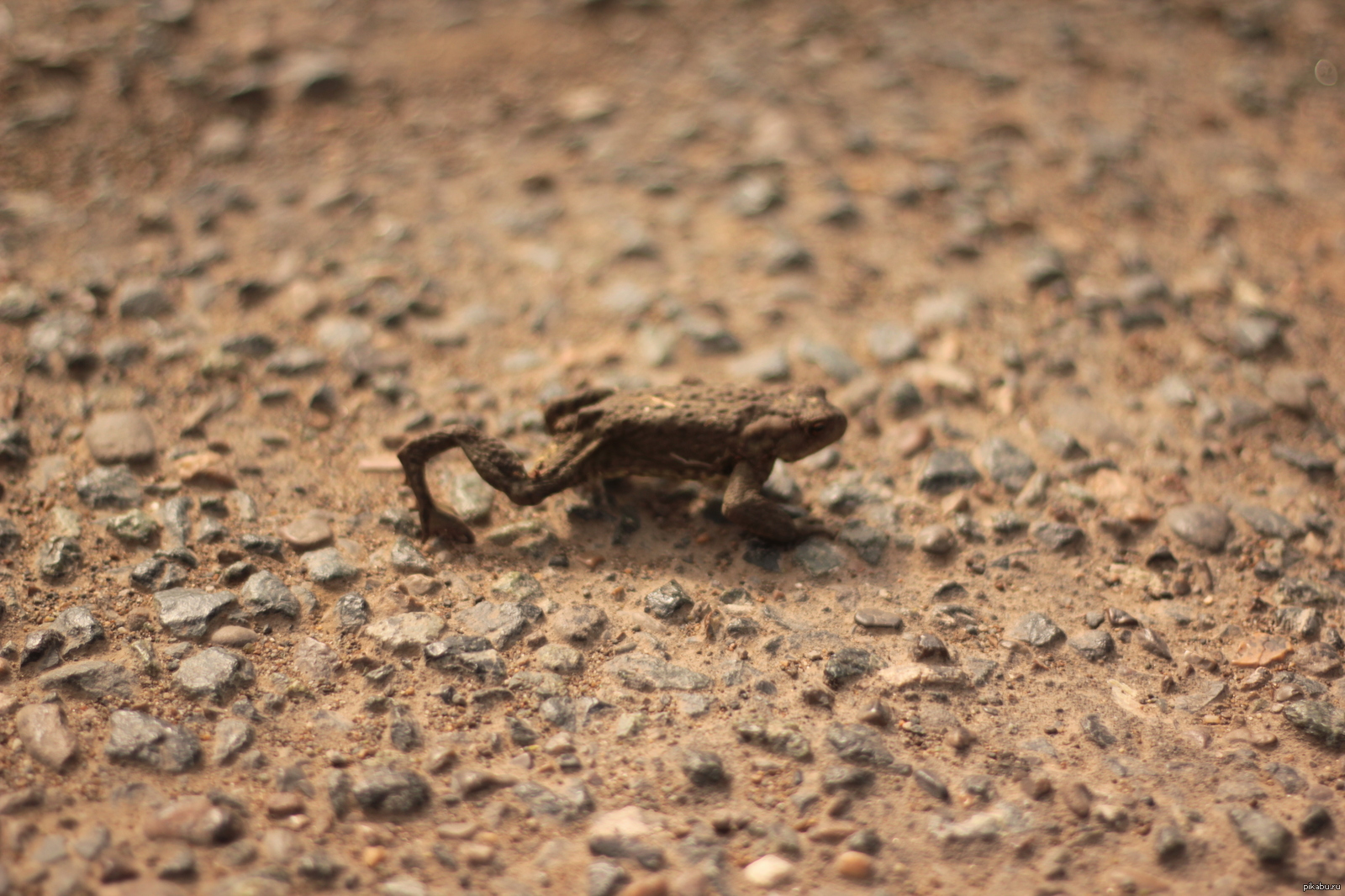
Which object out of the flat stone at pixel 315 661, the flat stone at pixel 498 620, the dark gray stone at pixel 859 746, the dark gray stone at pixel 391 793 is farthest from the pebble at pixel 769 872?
the flat stone at pixel 315 661

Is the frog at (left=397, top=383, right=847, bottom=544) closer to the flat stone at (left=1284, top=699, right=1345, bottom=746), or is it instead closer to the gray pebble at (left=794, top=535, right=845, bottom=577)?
the gray pebble at (left=794, top=535, right=845, bottom=577)

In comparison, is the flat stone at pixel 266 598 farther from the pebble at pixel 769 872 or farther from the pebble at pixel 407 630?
the pebble at pixel 769 872

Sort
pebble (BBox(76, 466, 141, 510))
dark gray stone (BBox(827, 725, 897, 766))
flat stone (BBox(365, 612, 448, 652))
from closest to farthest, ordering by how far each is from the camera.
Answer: dark gray stone (BBox(827, 725, 897, 766)) < flat stone (BBox(365, 612, 448, 652)) < pebble (BBox(76, 466, 141, 510))

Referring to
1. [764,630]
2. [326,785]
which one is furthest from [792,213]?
[326,785]

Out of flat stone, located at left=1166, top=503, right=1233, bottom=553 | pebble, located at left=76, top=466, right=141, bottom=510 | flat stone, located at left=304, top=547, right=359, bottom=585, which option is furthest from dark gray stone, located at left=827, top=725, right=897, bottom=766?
pebble, located at left=76, top=466, right=141, bottom=510

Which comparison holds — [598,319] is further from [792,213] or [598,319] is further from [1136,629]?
[1136,629]

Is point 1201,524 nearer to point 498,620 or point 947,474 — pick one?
point 947,474
